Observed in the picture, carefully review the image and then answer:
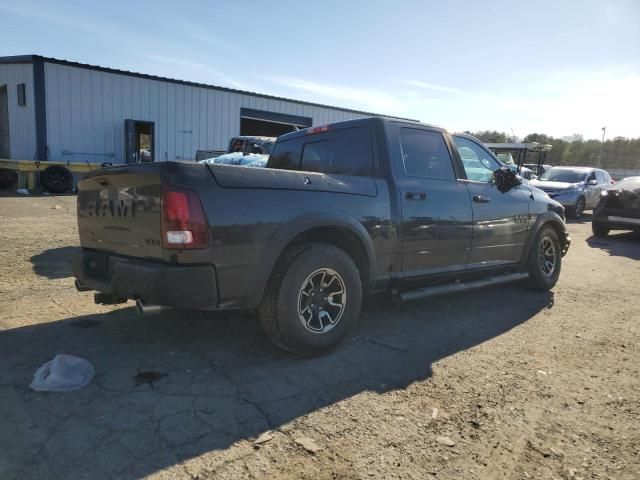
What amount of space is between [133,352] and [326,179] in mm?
1970

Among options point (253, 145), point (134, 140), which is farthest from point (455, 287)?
point (134, 140)

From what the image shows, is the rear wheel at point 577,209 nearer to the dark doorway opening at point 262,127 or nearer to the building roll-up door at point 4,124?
the dark doorway opening at point 262,127

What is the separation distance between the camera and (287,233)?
318cm

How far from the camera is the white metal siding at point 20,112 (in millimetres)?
16281

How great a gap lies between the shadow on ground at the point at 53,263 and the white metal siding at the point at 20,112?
489 inches

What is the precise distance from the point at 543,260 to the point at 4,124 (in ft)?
71.3

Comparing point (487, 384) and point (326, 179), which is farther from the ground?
point (326, 179)

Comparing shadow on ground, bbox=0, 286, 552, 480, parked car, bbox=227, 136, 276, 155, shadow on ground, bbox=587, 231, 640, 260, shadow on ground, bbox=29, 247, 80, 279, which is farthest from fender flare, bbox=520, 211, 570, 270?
parked car, bbox=227, 136, 276, 155

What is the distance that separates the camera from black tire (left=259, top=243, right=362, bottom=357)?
3.25 meters

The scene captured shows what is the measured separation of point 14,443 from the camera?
2266 millimetres

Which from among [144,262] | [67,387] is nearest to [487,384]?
[144,262]

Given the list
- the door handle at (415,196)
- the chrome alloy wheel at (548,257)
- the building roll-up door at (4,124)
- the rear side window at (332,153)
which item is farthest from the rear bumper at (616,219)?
the building roll-up door at (4,124)

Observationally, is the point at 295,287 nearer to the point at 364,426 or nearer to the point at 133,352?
the point at 364,426

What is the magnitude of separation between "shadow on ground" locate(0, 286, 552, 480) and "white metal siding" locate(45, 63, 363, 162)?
15.2m
